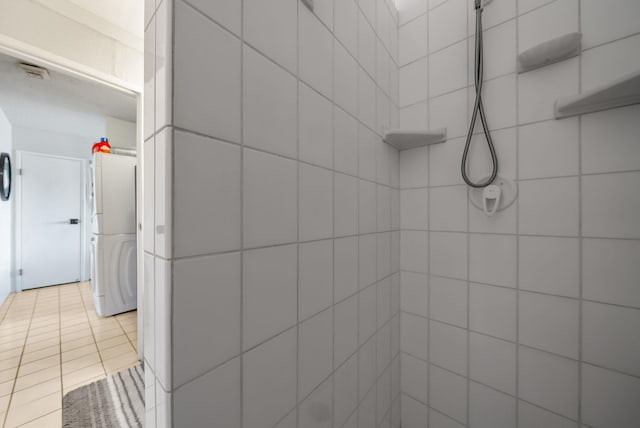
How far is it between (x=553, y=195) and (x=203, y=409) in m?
1.07

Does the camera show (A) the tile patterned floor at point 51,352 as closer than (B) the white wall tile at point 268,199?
No

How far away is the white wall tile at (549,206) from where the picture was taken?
29.0 inches

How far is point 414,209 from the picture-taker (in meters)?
1.06

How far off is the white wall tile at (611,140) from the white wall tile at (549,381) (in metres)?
0.60

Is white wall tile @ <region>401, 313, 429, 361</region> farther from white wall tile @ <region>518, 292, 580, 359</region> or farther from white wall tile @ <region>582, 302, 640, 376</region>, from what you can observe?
white wall tile @ <region>582, 302, 640, 376</region>

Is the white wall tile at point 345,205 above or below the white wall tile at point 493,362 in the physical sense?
above

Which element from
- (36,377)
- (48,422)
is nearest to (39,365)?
(36,377)

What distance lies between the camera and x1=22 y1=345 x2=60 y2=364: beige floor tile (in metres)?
1.54

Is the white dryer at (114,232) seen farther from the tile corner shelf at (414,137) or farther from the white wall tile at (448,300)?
the white wall tile at (448,300)

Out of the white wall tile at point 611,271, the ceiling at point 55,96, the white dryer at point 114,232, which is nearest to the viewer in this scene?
the white wall tile at point 611,271

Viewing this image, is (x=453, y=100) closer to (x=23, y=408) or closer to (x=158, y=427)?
(x=158, y=427)

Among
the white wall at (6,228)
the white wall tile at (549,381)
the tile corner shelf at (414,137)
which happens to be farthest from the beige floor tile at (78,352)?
the white wall tile at (549,381)

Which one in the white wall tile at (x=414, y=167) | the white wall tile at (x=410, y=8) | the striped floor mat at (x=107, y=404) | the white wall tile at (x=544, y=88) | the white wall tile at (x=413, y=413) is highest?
the white wall tile at (x=410, y=8)

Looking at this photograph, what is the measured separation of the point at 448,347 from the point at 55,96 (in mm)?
3568
